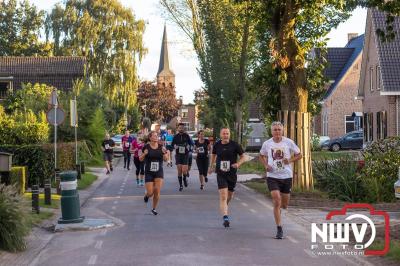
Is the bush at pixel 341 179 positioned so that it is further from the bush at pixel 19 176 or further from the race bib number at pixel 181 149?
the bush at pixel 19 176

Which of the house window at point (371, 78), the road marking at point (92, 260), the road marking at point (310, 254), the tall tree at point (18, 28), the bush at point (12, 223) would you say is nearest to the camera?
the road marking at point (92, 260)

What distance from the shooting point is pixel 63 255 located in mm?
A: 10555

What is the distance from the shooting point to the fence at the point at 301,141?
753 inches

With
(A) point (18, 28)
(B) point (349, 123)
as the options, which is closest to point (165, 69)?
(A) point (18, 28)

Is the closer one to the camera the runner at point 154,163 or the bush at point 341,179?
the runner at point 154,163

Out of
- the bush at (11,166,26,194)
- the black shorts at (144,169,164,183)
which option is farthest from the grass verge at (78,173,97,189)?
the black shorts at (144,169,164,183)

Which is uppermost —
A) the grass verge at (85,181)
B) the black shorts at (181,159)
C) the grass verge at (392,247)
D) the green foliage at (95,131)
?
the green foliage at (95,131)

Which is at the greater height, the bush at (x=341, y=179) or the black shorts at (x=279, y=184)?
the black shorts at (x=279, y=184)

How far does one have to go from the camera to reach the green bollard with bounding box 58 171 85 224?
13805 millimetres

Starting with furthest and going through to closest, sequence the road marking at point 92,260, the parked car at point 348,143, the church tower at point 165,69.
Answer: the church tower at point 165,69 < the parked car at point 348,143 < the road marking at point 92,260

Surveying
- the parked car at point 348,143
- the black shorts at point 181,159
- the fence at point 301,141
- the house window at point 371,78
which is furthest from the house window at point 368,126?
the fence at point 301,141

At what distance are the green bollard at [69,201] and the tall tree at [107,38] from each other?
140 feet

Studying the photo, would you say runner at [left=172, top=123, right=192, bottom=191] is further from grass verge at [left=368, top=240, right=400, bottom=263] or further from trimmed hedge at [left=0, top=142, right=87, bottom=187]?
grass verge at [left=368, top=240, right=400, bottom=263]

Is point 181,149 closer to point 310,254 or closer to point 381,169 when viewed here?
point 381,169
